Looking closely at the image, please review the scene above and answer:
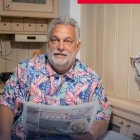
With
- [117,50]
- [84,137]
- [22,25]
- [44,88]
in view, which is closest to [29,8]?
[22,25]

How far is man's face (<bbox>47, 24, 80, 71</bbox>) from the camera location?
1.52 meters

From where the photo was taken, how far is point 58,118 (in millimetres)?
1262

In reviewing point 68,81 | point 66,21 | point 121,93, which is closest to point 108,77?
point 121,93

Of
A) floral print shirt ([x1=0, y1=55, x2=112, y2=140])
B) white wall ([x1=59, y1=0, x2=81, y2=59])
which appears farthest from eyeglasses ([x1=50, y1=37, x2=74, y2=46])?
white wall ([x1=59, y1=0, x2=81, y2=59])

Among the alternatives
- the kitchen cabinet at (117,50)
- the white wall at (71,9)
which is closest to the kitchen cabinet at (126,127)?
the kitchen cabinet at (117,50)

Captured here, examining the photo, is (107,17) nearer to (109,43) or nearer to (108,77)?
(109,43)

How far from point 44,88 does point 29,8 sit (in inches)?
41.8

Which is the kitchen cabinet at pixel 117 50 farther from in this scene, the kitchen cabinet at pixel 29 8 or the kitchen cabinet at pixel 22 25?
the kitchen cabinet at pixel 22 25

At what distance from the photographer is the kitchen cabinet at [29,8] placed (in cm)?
233

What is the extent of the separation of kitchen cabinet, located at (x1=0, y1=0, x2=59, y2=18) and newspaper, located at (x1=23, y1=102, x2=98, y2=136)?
4.08 feet

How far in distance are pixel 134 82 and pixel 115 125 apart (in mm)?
335

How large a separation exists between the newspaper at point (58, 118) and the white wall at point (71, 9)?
3.13 ft

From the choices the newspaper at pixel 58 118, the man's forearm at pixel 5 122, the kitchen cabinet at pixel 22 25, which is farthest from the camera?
the kitchen cabinet at pixel 22 25

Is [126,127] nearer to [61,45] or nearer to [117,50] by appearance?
[117,50]
